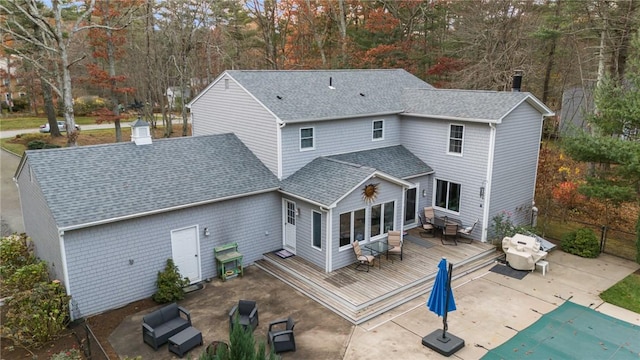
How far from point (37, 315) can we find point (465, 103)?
15.9 meters

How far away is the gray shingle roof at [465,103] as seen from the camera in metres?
15.4

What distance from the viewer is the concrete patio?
9.82m

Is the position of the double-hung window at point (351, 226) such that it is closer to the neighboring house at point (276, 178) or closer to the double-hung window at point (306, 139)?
the neighboring house at point (276, 178)

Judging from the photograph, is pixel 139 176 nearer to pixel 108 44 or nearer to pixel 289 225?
pixel 289 225

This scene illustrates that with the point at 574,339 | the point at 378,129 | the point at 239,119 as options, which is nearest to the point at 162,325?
the point at 239,119

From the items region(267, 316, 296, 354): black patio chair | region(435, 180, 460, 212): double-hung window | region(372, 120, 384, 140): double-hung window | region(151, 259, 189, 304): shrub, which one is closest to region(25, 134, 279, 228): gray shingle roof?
region(151, 259, 189, 304): shrub

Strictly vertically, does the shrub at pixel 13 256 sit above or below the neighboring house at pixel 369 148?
below

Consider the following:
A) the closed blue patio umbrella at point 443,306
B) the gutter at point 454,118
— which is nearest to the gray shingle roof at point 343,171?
the gutter at point 454,118

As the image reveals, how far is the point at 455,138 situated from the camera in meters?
16.5

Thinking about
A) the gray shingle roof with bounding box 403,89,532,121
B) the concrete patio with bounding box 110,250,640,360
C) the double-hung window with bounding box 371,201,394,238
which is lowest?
the concrete patio with bounding box 110,250,640,360

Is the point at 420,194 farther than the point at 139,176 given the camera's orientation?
Yes

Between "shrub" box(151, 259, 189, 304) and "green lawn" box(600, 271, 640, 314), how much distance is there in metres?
13.0

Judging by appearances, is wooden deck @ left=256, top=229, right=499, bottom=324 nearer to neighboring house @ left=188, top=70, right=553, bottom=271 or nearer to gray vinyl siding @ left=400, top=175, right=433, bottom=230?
neighboring house @ left=188, top=70, right=553, bottom=271

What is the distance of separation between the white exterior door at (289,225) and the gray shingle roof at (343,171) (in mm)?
758
